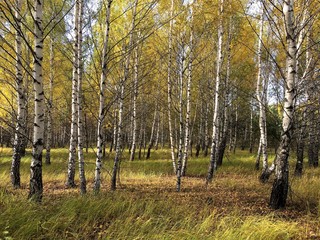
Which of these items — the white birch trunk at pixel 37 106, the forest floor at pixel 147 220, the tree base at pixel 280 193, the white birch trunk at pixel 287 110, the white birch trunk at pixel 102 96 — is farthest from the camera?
the white birch trunk at pixel 102 96

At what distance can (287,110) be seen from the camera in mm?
4602

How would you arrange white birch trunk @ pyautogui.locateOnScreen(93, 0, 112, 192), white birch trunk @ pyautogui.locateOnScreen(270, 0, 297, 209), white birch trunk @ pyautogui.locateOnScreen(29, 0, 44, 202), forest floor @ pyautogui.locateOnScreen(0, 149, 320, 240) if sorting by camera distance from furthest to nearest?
white birch trunk @ pyautogui.locateOnScreen(93, 0, 112, 192) < white birch trunk @ pyautogui.locateOnScreen(270, 0, 297, 209) < white birch trunk @ pyautogui.locateOnScreen(29, 0, 44, 202) < forest floor @ pyautogui.locateOnScreen(0, 149, 320, 240)

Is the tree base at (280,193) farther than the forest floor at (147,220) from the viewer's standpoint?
Yes

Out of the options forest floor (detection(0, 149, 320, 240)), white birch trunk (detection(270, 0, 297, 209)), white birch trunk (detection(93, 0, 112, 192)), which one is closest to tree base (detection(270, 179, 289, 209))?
white birch trunk (detection(270, 0, 297, 209))

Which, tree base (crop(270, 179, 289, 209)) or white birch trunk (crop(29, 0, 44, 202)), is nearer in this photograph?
white birch trunk (crop(29, 0, 44, 202))

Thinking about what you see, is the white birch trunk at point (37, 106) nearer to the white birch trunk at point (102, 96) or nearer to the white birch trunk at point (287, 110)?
the white birch trunk at point (102, 96)

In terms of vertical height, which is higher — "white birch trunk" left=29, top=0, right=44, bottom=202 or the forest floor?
"white birch trunk" left=29, top=0, right=44, bottom=202

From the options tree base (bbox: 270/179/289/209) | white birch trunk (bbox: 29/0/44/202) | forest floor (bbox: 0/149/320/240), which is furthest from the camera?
tree base (bbox: 270/179/289/209)

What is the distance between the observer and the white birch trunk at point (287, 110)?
14.9 feet

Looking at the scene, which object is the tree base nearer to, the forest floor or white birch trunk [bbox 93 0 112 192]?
the forest floor

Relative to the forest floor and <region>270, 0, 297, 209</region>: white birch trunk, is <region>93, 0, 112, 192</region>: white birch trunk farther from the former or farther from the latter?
<region>270, 0, 297, 209</region>: white birch trunk

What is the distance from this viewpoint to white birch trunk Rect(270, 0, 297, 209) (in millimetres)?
4539

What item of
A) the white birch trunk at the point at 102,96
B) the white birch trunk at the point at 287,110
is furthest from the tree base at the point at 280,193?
the white birch trunk at the point at 102,96

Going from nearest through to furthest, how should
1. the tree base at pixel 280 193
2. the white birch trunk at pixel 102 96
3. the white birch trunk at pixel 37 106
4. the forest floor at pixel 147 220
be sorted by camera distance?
1. the forest floor at pixel 147 220
2. the white birch trunk at pixel 37 106
3. the tree base at pixel 280 193
4. the white birch trunk at pixel 102 96
